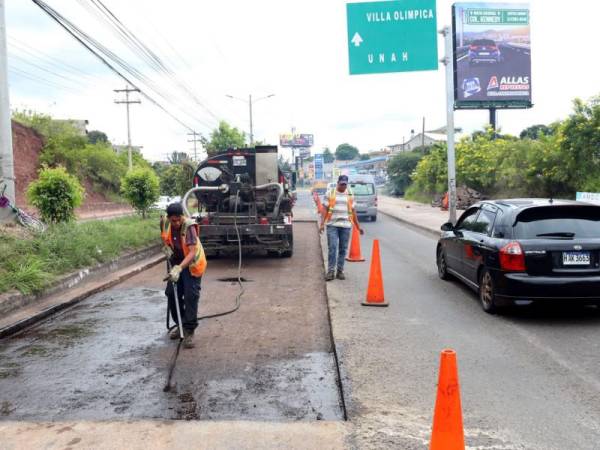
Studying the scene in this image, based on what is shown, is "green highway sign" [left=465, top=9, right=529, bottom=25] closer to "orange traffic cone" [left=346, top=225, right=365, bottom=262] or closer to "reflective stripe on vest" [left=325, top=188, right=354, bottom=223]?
"orange traffic cone" [left=346, top=225, right=365, bottom=262]

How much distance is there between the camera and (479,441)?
363 centimetres

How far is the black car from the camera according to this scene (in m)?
6.34

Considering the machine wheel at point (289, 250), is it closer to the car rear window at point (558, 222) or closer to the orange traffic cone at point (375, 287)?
the orange traffic cone at point (375, 287)

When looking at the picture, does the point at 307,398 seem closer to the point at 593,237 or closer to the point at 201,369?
the point at 201,369

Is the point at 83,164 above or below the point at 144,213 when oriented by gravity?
above

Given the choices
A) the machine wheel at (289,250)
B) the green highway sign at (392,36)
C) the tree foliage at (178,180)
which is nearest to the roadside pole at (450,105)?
the green highway sign at (392,36)

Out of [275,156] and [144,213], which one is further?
[144,213]

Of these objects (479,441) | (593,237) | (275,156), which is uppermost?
(275,156)

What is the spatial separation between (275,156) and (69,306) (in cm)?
628

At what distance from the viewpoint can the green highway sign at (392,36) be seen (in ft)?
49.9

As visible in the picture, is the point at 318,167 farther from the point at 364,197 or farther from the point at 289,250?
the point at 289,250

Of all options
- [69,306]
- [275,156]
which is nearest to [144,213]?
[275,156]

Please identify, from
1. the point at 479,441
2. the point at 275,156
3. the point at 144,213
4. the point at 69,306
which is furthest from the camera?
the point at 144,213

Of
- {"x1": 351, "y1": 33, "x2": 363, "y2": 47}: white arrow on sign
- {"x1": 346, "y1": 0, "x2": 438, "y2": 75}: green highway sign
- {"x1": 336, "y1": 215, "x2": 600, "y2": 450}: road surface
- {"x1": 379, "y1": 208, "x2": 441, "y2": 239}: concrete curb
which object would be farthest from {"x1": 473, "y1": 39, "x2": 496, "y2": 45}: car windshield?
{"x1": 336, "y1": 215, "x2": 600, "y2": 450}: road surface
